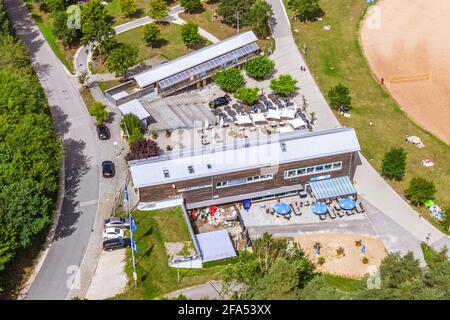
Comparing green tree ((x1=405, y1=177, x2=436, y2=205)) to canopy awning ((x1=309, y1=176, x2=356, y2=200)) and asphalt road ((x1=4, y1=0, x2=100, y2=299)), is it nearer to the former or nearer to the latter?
canopy awning ((x1=309, y1=176, x2=356, y2=200))

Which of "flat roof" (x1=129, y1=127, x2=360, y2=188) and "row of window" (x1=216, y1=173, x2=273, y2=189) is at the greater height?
"flat roof" (x1=129, y1=127, x2=360, y2=188)

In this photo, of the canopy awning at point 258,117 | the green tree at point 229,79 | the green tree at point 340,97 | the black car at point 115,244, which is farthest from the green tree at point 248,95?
the black car at point 115,244

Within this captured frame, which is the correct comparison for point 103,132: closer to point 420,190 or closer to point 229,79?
point 229,79

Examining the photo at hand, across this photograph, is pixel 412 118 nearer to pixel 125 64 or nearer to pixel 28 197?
pixel 125 64

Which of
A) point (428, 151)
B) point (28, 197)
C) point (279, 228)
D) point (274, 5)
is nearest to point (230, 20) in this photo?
point (274, 5)

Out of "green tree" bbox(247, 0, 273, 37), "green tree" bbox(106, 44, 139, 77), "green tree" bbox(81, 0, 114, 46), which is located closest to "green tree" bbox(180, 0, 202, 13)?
"green tree" bbox(247, 0, 273, 37)

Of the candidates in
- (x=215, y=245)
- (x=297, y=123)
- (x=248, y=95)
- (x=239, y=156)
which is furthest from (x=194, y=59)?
(x=215, y=245)
